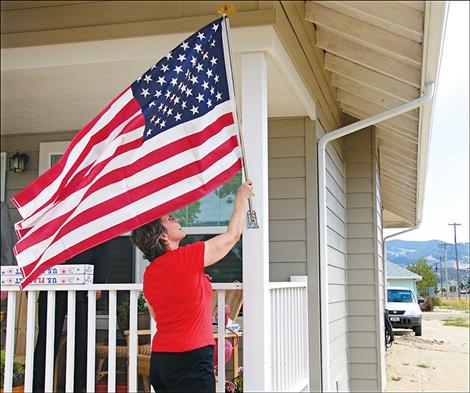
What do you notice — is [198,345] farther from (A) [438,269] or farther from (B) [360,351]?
(A) [438,269]

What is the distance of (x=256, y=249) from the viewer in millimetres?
3754

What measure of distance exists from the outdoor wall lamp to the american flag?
297 centimetres

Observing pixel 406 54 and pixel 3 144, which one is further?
pixel 3 144

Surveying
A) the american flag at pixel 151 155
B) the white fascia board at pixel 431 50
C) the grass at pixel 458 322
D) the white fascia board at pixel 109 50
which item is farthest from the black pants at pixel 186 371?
the grass at pixel 458 322

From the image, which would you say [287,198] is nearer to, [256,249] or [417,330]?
[256,249]

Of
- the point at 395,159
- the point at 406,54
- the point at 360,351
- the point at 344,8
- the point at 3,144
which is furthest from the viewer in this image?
the point at 395,159

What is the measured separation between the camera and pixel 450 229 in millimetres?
22109

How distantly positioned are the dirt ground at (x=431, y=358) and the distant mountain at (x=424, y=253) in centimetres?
130

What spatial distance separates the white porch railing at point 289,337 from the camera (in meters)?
4.14

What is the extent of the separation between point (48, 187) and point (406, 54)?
2.77 metres

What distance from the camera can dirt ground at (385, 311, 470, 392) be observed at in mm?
11805

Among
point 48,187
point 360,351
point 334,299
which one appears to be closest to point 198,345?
point 48,187

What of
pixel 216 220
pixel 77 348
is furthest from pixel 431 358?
pixel 77 348

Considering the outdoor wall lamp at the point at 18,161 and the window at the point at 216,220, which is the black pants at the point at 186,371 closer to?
the window at the point at 216,220
